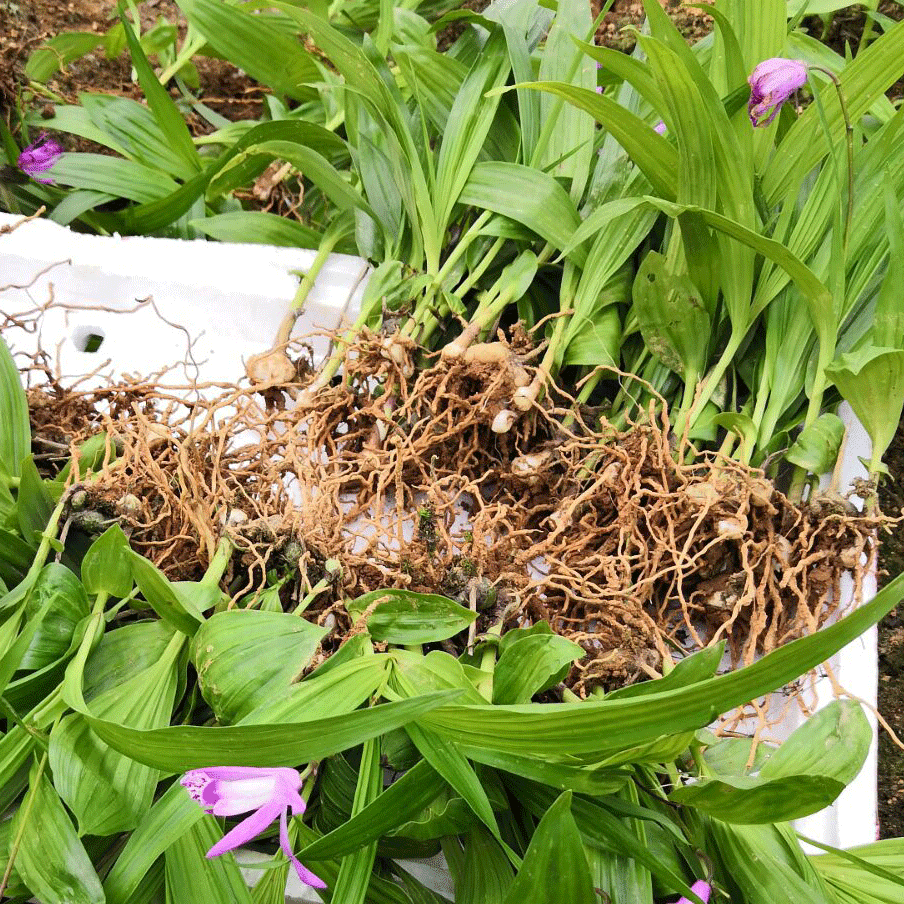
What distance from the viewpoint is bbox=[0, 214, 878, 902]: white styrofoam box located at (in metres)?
0.90

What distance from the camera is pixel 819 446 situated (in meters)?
0.68

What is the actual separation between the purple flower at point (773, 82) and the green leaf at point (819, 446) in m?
0.26

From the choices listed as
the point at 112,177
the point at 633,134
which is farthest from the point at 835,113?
the point at 112,177

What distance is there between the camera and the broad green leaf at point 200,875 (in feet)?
1.61

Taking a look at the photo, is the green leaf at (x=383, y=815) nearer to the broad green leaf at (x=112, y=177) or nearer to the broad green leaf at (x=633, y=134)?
the broad green leaf at (x=633, y=134)

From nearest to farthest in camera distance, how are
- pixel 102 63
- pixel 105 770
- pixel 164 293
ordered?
pixel 105 770 < pixel 164 293 < pixel 102 63

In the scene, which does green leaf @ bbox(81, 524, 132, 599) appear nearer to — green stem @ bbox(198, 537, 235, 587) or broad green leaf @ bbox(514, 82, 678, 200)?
green stem @ bbox(198, 537, 235, 587)

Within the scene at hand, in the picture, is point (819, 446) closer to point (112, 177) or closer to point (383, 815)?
point (383, 815)

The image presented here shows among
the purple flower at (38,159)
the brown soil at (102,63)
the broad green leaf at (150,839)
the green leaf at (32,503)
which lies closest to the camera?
the broad green leaf at (150,839)

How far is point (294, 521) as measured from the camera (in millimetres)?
670

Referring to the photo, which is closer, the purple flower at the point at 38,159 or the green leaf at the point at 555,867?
the green leaf at the point at 555,867

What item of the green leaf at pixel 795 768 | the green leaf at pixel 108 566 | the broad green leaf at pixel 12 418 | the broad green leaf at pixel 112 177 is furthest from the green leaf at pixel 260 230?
the green leaf at pixel 795 768

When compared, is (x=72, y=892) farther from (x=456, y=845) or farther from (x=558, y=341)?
(x=558, y=341)

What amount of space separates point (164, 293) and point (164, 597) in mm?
491
